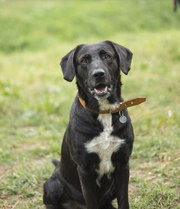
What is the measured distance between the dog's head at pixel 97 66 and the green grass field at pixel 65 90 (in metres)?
1.21

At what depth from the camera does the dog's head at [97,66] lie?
12.5 ft

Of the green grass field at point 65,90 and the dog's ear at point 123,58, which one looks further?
the green grass field at point 65,90

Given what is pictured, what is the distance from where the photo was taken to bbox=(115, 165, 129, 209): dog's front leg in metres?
3.96

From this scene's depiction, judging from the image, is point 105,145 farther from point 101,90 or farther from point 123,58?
point 123,58

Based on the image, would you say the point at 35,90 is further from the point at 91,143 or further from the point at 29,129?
the point at 91,143

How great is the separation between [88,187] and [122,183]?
0.98ft

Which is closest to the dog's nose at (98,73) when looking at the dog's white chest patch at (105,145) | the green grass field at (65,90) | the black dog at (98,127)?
the black dog at (98,127)

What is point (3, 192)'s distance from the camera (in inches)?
194

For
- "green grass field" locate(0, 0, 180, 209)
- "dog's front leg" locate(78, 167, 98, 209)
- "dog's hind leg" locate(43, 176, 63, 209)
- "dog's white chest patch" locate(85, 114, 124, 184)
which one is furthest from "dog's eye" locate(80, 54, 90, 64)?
"green grass field" locate(0, 0, 180, 209)

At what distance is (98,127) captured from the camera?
12.7 feet

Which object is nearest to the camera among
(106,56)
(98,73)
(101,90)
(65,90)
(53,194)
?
(98,73)

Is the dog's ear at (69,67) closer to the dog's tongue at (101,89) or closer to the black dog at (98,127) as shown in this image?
the black dog at (98,127)

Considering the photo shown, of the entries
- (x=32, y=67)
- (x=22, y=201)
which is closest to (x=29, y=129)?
(x=22, y=201)

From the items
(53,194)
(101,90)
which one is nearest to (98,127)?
(101,90)
